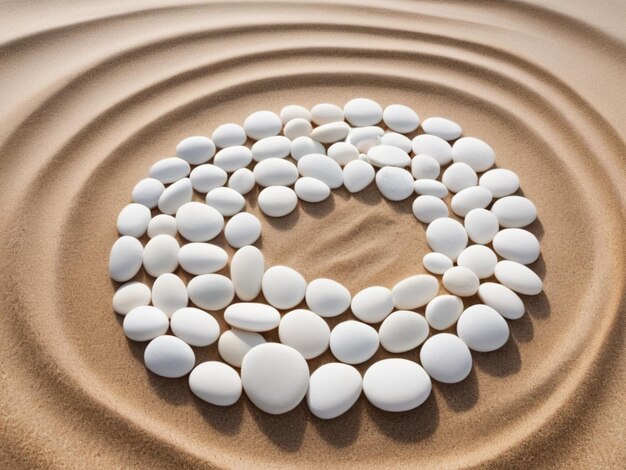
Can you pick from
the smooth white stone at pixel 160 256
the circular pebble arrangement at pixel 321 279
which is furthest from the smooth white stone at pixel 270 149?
the smooth white stone at pixel 160 256

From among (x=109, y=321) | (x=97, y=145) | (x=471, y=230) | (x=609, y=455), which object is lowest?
(x=609, y=455)

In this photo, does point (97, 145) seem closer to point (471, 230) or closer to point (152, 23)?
point (152, 23)

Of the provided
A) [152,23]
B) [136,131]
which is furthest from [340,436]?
[152,23]

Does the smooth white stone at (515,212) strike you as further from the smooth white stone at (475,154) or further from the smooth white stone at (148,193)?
the smooth white stone at (148,193)

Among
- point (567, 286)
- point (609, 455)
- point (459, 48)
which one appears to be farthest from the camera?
point (459, 48)

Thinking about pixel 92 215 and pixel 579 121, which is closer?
pixel 92 215

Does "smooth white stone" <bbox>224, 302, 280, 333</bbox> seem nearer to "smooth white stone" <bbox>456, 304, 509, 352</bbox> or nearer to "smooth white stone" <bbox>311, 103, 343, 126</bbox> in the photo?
"smooth white stone" <bbox>456, 304, 509, 352</bbox>

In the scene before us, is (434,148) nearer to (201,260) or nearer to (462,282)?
(462,282)
